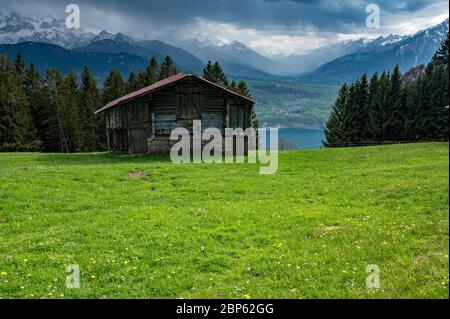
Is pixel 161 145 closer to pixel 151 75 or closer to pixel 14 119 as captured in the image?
pixel 14 119

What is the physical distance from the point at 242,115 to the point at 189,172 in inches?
720

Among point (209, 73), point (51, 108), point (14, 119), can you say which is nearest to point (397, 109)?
point (209, 73)

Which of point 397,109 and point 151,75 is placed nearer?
point 397,109

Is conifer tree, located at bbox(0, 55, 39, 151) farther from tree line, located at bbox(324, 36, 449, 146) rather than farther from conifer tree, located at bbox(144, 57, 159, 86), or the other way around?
tree line, located at bbox(324, 36, 449, 146)

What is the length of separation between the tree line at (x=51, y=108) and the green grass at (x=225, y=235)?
45.0 meters

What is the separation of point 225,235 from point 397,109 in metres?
63.7

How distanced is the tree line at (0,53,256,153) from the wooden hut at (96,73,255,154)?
3097 cm

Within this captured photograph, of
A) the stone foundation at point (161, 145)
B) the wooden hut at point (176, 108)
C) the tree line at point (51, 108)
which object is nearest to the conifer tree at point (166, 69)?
the tree line at point (51, 108)

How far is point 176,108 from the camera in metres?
40.1

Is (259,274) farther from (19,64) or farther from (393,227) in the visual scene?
(19,64)

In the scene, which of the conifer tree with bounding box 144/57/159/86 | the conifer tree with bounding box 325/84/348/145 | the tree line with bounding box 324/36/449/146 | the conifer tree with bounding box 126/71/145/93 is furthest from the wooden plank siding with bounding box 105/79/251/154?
the conifer tree with bounding box 325/84/348/145

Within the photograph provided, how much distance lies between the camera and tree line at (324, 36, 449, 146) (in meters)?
62.7

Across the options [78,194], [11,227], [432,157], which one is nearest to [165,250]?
[11,227]

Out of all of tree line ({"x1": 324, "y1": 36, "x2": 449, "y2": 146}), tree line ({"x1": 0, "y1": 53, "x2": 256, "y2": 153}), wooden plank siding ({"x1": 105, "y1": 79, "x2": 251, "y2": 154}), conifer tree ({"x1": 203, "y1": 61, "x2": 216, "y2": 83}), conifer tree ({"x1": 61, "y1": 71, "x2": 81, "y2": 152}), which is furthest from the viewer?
conifer tree ({"x1": 203, "y1": 61, "x2": 216, "y2": 83})
